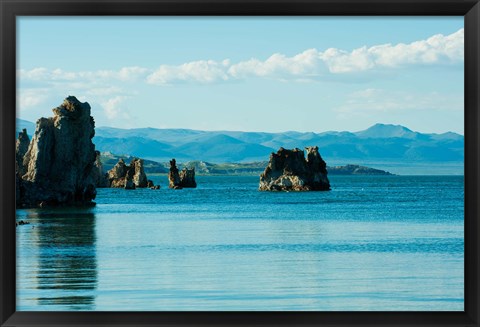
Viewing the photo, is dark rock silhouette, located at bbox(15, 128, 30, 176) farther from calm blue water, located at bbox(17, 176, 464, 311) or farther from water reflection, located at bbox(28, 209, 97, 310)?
water reflection, located at bbox(28, 209, 97, 310)

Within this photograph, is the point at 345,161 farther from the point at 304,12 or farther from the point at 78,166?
the point at 304,12

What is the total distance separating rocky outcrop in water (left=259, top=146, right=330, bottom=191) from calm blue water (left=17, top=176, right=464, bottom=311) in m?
12.9

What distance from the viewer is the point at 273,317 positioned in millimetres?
4543

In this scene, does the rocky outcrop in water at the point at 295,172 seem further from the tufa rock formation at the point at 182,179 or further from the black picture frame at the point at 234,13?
the black picture frame at the point at 234,13

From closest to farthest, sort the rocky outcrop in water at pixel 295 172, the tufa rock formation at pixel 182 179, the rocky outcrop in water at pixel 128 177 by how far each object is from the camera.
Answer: the rocky outcrop in water at pixel 295 172, the rocky outcrop in water at pixel 128 177, the tufa rock formation at pixel 182 179

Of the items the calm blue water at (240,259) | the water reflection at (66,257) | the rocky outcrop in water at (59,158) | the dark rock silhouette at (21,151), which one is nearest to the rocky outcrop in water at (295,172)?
the calm blue water at (240,259)

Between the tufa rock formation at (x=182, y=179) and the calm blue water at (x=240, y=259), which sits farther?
the tufa rock formation at (x=182, y=179)

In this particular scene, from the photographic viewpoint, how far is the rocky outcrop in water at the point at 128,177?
81562 mm

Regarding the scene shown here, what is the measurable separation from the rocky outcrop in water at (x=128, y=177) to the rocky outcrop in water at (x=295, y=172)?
15669 mm

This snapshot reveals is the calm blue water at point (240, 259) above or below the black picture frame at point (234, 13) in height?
below

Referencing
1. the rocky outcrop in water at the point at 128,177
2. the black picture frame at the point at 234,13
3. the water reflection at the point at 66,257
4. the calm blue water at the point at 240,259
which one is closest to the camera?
the black picture frame at the point at 234,13

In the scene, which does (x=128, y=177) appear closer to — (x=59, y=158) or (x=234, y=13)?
(x=59, y=158)

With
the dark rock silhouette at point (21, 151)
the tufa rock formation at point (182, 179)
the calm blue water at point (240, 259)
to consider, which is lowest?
the calm blue water at point (240, 259)

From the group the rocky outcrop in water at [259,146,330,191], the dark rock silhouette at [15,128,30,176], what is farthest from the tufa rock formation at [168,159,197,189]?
the dark rock silhouette at [15,128,30,176]
